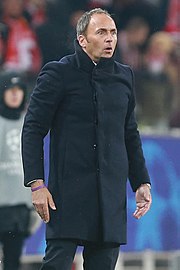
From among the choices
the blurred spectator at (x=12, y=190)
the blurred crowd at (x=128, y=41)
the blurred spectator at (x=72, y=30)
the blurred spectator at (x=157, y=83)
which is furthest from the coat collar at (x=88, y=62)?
the blurred spectator at (x=157, y=83)

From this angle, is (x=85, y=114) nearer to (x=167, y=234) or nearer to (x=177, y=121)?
(x=167, y=234)

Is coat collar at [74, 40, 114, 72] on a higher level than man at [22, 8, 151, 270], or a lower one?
higher

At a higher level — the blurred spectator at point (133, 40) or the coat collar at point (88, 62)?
the blurred spectator at point (133, 40)

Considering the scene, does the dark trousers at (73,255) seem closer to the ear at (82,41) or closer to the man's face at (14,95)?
the ear at (82,41)

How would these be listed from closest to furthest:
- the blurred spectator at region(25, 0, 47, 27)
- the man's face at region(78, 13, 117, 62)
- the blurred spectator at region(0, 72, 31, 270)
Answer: the man's face at region(78, 13, 117, 62) → the blurred spectator at region(0, 72, 31, 270) → the blurred spectator at region(25, 0, 47, 27)

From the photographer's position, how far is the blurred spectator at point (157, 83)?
1156 cm

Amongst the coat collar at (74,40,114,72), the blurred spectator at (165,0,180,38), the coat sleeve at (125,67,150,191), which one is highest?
the blurred spectator at (165,0,180,38)

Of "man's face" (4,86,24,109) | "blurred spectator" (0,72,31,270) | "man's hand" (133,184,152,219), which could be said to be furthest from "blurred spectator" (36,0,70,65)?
"man's hand" (133,184,152,219)

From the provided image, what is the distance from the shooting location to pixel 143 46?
1205 centimetres

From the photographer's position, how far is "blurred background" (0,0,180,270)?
32.6 feet

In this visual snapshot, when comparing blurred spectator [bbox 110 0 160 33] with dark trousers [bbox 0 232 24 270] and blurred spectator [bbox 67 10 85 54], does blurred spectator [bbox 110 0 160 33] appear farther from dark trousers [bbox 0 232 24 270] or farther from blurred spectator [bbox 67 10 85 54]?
dark trousers [bbox 0 232 24 270]

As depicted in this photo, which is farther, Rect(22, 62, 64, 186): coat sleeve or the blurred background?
the blurred background

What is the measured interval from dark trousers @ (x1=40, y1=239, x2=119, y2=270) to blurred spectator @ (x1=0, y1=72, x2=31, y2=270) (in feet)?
10.0

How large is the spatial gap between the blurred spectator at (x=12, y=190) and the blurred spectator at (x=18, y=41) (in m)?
1.94
